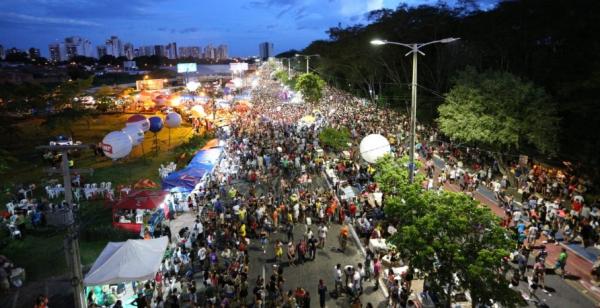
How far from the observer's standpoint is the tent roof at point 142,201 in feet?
54.6

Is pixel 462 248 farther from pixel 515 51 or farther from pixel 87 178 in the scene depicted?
pixel 515 51

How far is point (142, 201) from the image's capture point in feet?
54.9

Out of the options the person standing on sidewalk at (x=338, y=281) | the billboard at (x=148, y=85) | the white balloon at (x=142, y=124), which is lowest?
the person standing on sidewalk at (x=338, y=281)

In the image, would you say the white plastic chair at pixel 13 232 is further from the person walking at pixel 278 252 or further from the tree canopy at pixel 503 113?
the tree canopy at pixel 503 113

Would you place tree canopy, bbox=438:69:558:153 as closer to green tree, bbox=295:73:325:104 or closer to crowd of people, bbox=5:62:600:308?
crowd of people, bbox=5:62:600:308

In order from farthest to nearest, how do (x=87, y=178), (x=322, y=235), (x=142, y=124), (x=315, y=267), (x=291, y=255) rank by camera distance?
(x=142, y=124) < (x=87, y=178) < (x=322, y=235) < (x=291, y=255) < (x=315, y=267)

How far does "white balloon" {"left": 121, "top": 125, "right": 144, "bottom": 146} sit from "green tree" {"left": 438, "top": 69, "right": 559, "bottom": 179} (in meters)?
20.5

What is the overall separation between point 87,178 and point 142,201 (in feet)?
38.4

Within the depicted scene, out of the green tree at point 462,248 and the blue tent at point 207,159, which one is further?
the blue tent at point 207,159

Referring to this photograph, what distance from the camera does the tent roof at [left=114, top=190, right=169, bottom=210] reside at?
54.6 ft

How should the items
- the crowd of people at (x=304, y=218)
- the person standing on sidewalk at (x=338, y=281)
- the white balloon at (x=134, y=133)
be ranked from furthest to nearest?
the white balloon at (x=134, y=133) → the person standing on sidewalk at (x=338, y=281) → the crowd of people at (x=304, y=218)

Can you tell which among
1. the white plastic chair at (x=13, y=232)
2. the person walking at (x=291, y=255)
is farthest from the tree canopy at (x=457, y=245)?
the white plastic chair at (x=13, y=232)

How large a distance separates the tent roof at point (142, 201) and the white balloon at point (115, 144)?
9.02 meters

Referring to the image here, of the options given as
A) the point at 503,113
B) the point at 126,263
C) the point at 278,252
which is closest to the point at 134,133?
the point at 278,252
